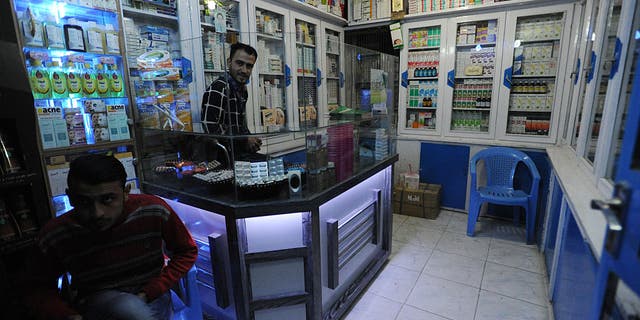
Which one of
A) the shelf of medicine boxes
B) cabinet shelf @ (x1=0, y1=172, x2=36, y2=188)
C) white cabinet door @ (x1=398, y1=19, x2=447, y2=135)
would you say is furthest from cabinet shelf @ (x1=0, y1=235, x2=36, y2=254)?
the shelf of medicine boxes

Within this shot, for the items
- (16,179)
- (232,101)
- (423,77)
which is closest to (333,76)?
(423,77)

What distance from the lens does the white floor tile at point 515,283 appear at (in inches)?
93.0

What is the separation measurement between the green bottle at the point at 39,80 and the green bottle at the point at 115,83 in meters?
0.34

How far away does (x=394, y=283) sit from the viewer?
2.57 meters

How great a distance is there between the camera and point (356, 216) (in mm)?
2268

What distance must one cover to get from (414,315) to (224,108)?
1898mm

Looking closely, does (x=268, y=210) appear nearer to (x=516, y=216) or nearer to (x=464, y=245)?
(x=464, y=245)

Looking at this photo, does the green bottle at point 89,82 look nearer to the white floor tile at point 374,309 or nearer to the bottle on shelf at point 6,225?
the bottle on shelf at point 6,225

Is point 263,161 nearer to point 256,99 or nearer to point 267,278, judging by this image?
point 267,278

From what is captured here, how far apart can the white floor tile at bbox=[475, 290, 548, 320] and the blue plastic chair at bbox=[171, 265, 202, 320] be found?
1.86 m

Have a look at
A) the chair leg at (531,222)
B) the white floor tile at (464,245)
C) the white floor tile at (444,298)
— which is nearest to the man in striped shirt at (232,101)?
the white floor tile at (444,298)

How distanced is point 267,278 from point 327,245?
418 millimetres

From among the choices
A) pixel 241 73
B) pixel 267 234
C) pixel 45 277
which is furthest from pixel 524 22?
pixel 45 277

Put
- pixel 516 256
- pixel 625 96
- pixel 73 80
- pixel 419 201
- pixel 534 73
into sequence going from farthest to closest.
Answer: pixel 419 201 < pixel 534 73 < pixel 516 256 < pixel 73 80 < pixel 625 96
